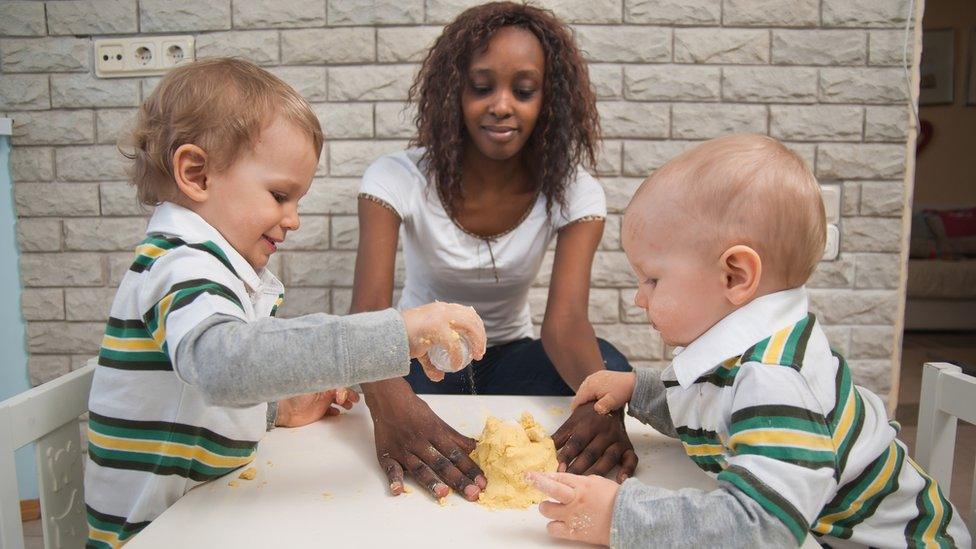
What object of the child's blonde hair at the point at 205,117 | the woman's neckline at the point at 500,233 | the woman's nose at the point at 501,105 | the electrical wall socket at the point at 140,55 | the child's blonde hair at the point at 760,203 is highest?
the electrical wall socket at the point at 140,55

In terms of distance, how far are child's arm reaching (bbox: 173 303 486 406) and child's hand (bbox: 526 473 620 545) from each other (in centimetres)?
23

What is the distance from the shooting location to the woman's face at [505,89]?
1581 millimetres

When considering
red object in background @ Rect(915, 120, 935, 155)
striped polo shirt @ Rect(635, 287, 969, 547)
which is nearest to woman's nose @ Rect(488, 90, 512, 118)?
striped polo shirt @ Rect(635, 287, 969, 547)

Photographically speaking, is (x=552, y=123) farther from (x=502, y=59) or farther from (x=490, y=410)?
(x=490, y=410)

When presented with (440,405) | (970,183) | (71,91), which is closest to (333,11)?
(71,91)

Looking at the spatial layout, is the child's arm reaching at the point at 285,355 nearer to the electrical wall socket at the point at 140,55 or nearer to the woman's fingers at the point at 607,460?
the woman's fingers at the point at 607,460

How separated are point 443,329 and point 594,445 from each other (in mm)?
347

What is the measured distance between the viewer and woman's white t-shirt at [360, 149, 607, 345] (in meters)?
1.70

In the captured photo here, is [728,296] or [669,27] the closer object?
[728,296]

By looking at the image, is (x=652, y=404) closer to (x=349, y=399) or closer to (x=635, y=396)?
(x=635, y=396)

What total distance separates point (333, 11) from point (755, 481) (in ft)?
6.02

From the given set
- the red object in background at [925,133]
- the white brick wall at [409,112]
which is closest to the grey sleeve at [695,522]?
the white brick wall at [409,112]

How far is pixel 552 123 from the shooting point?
1.72m

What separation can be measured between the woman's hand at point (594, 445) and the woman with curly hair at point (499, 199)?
360 mm
